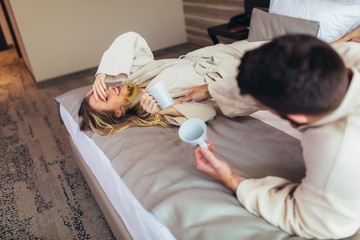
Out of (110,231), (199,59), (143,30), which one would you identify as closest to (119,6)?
(143,30)

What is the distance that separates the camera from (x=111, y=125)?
4.98ft

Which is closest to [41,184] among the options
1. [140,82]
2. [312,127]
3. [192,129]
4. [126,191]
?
[140,82]

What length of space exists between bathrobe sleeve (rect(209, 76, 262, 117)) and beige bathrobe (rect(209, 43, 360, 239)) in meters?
0.52

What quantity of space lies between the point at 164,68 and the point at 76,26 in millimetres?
2562

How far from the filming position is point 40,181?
6.81 feet

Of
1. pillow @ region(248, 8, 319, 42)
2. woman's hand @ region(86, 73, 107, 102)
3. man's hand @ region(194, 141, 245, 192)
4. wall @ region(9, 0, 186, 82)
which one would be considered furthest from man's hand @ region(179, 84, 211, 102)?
wall @ region(9, 0, 186, 82)

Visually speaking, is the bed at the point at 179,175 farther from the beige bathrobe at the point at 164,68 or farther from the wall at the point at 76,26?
the wall at the point at 76,26

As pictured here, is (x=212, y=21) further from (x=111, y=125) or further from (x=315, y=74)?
(x=315, y=74)

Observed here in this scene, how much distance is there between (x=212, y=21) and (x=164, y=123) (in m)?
2.95

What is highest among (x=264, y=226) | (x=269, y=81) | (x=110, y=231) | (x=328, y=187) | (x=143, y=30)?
(x=269, y=81)

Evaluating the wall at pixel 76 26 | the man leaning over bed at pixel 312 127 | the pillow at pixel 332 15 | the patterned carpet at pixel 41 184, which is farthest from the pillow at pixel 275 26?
the wall at pixel 76 26

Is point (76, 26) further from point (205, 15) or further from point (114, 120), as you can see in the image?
point (114, 120)

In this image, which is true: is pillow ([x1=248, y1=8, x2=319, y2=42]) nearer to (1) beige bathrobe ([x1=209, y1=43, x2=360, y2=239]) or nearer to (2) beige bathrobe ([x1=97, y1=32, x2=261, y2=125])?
(2) beige bathrobe ([x1=97, y1=32, x2=261, y2=125])

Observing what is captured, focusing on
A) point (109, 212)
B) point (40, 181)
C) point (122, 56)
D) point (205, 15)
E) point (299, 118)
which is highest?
point (299, 118)
